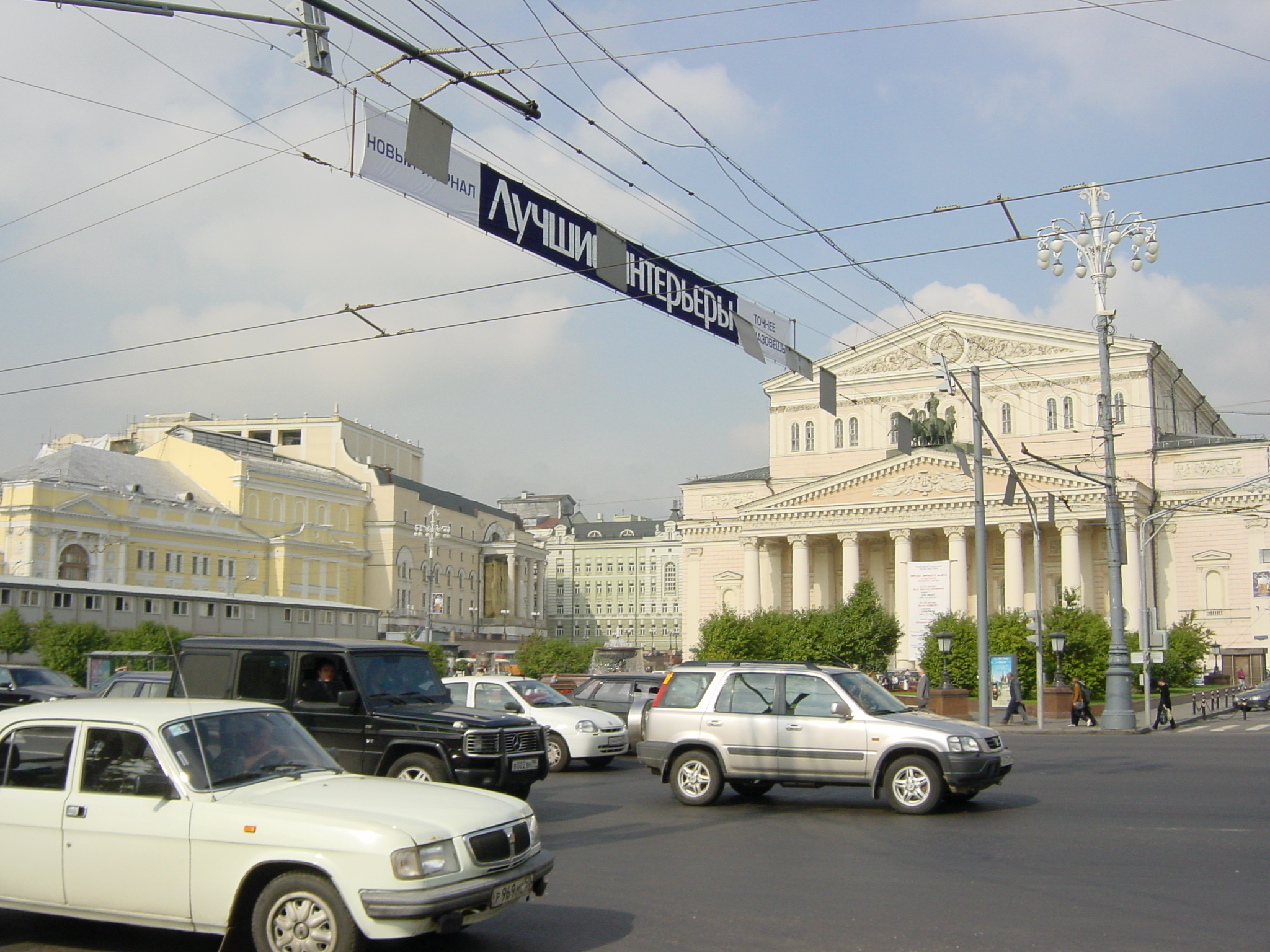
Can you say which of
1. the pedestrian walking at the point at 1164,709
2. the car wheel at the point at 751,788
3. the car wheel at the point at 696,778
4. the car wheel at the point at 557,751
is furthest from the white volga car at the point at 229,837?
the pedestrian walking at the point at 1164,709

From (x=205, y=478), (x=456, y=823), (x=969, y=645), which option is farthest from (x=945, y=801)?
(x=205, y=478)

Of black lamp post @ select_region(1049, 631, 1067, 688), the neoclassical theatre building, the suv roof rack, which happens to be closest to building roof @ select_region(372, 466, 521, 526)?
the neoclassical theatre building

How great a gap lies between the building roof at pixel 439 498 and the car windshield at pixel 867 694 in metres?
90.4

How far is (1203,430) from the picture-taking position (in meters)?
96.4

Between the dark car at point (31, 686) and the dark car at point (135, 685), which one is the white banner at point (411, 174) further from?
the dark car at point (31, 686)

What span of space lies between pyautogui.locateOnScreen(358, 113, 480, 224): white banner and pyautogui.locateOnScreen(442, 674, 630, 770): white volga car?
9045 mm

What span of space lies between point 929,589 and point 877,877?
139ft

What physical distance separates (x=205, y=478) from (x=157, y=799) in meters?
86.8

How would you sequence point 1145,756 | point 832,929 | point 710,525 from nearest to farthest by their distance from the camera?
point 832,929
point 1145,756
point 710,525

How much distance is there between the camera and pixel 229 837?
7043mm

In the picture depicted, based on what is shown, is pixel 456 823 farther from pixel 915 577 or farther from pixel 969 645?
pixel 915 577

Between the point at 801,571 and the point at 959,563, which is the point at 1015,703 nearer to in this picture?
the point at 959,563

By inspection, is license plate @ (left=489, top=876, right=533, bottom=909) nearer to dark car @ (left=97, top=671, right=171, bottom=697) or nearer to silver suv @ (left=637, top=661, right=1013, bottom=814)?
silver suv @ (left=637, top=661, right=1013, bottom=814)

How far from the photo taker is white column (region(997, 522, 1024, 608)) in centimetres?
6969
